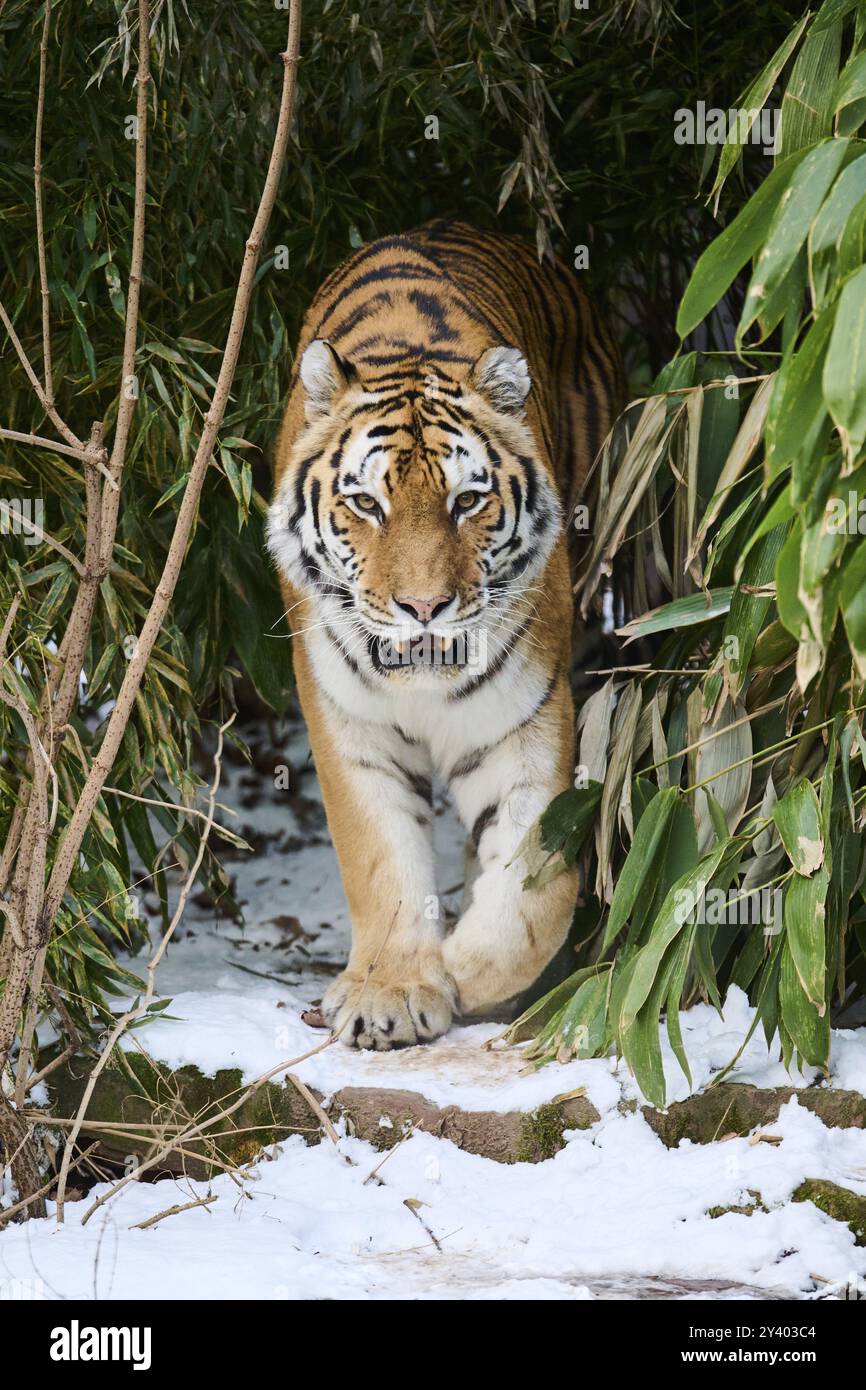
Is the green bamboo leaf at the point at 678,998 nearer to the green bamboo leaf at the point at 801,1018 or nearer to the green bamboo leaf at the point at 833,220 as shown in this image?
the green bamboo leaf at the point at 801,1018

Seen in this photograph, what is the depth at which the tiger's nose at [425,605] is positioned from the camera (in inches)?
117

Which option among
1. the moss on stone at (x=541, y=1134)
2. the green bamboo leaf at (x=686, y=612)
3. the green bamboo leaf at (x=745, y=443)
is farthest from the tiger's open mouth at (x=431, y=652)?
the moss on stone at (x=541, y=1134)

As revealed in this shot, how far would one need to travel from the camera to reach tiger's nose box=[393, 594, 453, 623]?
2963 millimetres

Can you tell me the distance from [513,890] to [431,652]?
51cm

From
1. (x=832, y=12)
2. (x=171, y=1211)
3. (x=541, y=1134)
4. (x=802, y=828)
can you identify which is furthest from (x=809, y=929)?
(x=832, y=12)

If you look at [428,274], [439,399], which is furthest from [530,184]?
[439,399]

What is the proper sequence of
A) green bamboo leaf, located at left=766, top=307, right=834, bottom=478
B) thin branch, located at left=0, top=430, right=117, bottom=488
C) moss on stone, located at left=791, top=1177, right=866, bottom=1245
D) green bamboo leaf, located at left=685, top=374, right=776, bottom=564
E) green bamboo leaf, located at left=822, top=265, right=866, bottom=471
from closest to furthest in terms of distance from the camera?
green bamboo leaf, located at left=822, top=265, right=866, bottom=471
green bamboo leaf, located at left=766, top=307, right=834, bottom=478
moss on stone, located at left=791, top=1177, right=866, bottom=1245
thin branch, located at left=0, top=430, right=117, bottom=488
green bamboo leaf, located at left=685, top=374, right=776, bottom=564

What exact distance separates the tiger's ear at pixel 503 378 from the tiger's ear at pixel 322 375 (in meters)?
0.26

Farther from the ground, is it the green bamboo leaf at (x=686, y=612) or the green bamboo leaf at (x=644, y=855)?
the green bamboo leaf at (x=686, y=612)

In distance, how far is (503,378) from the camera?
10.6 ft

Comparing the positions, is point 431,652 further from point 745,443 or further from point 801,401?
point 801,401

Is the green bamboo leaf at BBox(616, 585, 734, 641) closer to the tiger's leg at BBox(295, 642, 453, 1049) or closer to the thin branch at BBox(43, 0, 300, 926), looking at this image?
the tiger's leg at BBox(295, 642, 453, 1049)

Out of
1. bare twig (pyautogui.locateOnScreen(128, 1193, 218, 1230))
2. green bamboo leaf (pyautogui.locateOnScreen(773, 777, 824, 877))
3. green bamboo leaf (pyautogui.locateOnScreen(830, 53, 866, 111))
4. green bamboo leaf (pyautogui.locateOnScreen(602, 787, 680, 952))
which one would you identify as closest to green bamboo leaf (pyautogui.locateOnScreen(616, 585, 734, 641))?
green bamboo leaf (pyautogui.locateOnScreen(602, 787, 680, 952))

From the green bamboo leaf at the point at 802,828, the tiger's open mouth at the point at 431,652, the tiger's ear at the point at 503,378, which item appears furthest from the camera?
the tiger's ear at the point at 503,378
